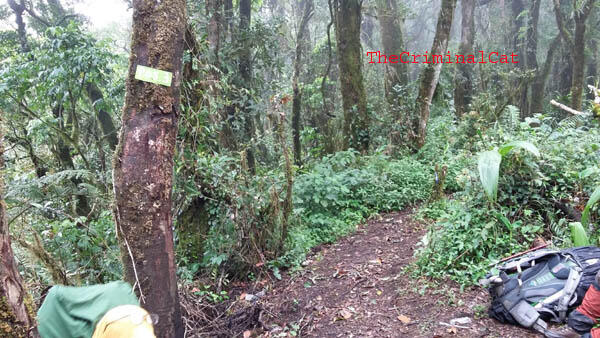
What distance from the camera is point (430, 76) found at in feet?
28.5

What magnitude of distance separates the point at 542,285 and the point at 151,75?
3.56 meters

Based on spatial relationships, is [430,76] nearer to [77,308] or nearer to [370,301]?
[370,301]

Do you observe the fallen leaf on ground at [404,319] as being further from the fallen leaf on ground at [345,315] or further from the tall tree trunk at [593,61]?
the tall tree trunk at [593,61]

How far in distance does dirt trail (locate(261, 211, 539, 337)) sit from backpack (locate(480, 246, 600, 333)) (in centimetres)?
14

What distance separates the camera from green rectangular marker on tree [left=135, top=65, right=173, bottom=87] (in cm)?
273

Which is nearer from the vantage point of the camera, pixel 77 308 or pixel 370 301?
pixel 77 308

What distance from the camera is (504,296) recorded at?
318 centimetres

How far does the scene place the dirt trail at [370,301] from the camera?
3348 millimetres

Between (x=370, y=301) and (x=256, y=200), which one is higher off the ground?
(x=256, y=200)

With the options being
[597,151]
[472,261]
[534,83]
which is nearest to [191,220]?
[472,261]

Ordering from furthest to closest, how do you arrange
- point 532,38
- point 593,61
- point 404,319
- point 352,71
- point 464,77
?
point 593,61 → point 532,38 → point 464,77 → point 352,71 → point 404,319

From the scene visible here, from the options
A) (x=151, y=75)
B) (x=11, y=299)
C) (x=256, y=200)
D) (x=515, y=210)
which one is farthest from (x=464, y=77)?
(x=11, y=299)

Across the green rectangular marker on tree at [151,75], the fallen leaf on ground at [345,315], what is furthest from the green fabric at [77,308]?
the fallen leaf on ground at [345,315]

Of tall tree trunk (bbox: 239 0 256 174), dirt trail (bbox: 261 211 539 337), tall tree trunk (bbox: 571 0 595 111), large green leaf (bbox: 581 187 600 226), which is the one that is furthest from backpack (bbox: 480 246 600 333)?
tall tree trunk (bbox: 571 0 595 111)
